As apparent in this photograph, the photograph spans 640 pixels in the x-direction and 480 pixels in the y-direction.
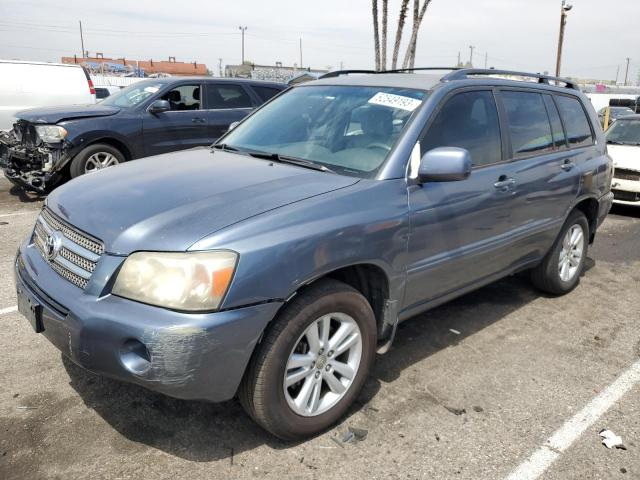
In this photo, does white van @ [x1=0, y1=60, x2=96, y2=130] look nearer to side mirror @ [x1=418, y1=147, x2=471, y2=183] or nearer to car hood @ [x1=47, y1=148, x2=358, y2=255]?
car hood @ [x1=47, y1=148, x2=358, y2=255]

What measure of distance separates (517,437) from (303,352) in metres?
1.22

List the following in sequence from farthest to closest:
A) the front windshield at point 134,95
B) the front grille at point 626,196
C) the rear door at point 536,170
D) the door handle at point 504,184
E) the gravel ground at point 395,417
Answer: the front grille at point 626,196 → the front windshield at point 134,95 → the rear door at point 536,170 → the door handle at point 504,184 → the gravel ground at point 395,417

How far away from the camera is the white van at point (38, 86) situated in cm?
1079

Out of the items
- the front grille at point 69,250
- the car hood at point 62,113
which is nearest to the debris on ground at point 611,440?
the front grille at point 69,250

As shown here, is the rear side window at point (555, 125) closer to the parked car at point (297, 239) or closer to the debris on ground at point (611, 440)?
the parked car at point (297, 239)

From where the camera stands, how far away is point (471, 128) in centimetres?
361

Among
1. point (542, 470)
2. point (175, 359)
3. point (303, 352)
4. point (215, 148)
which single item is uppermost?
point (215, 148)

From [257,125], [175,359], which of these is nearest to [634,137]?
[257,125]

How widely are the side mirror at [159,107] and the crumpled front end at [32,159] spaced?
1.36m

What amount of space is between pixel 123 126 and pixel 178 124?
873mm

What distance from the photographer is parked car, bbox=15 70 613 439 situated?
2299 millimetres

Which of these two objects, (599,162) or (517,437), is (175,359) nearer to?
(517,437)

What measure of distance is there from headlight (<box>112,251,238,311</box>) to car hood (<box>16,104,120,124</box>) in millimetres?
6158

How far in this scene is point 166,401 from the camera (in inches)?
120
